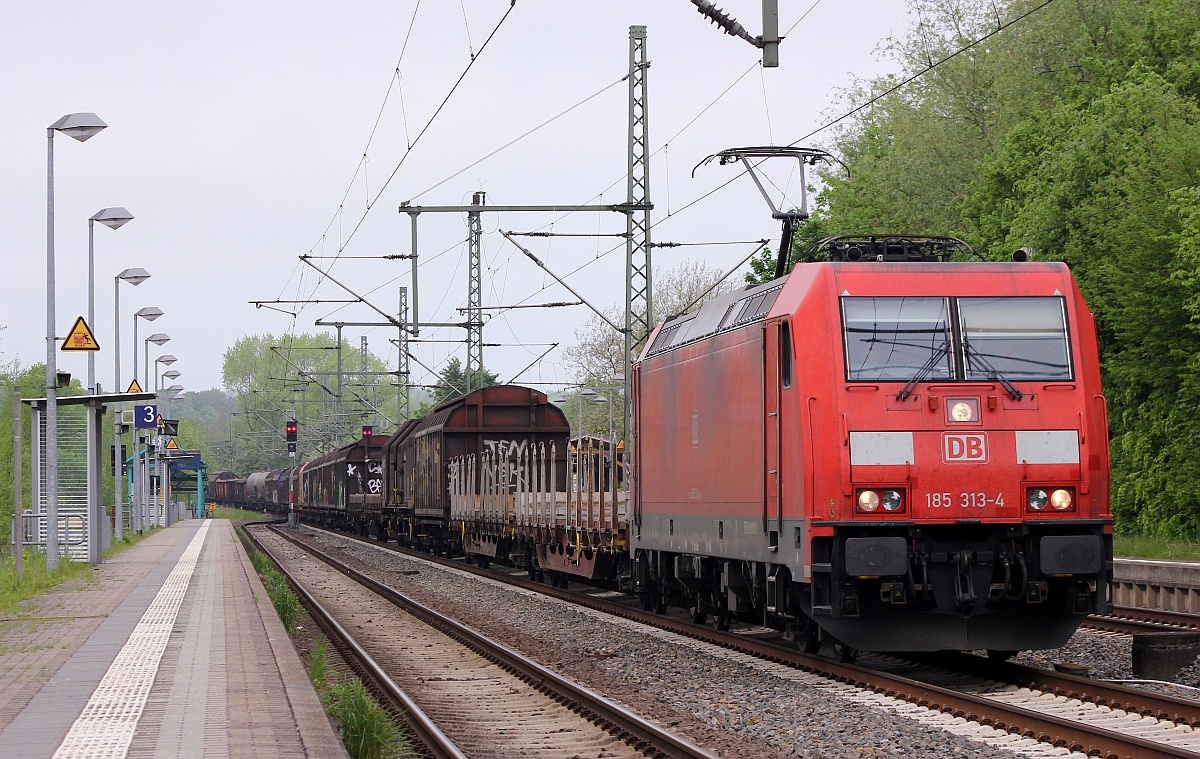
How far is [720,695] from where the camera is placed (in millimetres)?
11672

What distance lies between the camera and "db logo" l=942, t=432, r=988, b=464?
1164cm

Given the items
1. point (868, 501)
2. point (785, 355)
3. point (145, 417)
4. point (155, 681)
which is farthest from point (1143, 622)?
point (145, 417)

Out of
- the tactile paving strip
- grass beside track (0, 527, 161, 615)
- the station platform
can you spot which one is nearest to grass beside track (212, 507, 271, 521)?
grass beside track (0, 527, 161, 615)

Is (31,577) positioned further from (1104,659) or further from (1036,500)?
(1036,500)

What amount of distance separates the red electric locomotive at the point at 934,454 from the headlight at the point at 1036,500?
18mm

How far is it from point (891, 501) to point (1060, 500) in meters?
1.38

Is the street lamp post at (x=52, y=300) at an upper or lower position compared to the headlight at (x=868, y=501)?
upper

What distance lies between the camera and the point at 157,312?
42625 mm

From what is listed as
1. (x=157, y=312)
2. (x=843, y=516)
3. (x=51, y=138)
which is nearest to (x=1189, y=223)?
(x=843, y=516)

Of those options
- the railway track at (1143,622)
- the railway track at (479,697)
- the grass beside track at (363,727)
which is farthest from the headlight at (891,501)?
the railway track at (1143,622)

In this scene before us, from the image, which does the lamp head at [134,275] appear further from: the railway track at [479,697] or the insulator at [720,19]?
the insulator at [720,19]

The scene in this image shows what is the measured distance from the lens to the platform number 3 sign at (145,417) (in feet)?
122

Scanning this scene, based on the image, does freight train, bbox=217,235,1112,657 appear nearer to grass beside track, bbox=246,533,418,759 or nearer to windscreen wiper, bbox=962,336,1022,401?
windscreen wiper, bbox=962,336,1022,401

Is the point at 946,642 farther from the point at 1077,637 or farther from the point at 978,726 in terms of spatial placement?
the point at 1077,637
